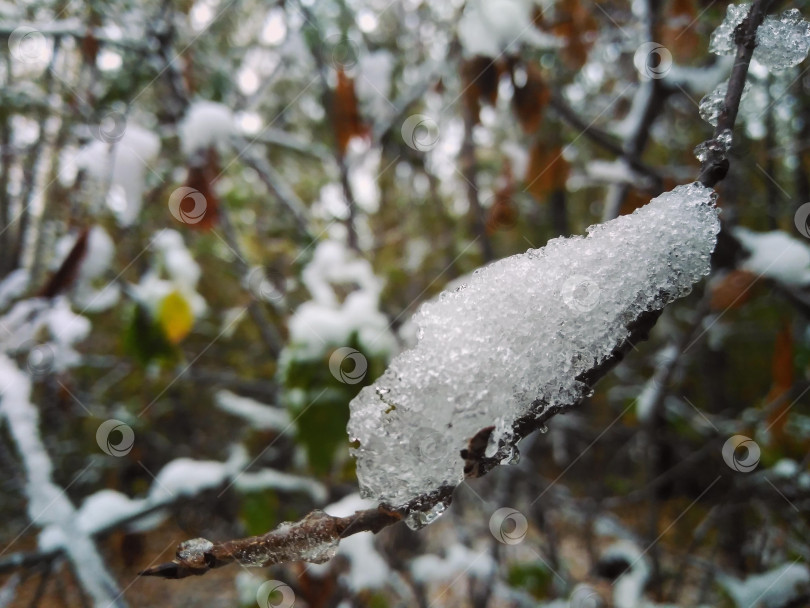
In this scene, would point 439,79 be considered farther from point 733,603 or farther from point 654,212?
point 733,603

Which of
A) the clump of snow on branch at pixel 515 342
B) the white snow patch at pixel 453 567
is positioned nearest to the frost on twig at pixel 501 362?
the clump of snow on branch at pixel 515 342

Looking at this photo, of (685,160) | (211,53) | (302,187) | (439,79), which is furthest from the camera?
(302,187)

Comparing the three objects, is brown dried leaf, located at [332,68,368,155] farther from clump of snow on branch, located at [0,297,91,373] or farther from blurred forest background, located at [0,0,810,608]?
clump of snow on branch, located at [0,297,91,373]

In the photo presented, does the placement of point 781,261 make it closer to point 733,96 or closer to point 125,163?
point 733,96

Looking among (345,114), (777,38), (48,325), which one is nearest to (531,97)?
(345,114)

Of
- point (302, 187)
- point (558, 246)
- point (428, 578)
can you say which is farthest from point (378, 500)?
point (302, 187)

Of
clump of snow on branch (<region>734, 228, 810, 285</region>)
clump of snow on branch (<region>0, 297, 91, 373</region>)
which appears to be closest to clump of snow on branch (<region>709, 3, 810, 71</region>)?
clump of snow on branch (<region>734, 228, 810, 285</region>)

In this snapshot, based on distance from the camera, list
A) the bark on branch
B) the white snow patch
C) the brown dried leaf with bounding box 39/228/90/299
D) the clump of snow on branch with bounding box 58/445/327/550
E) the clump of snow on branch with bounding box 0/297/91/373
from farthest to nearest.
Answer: the white snow patch → the clump of snow on branch with bounding box 0/297/91/373 → the brown dried leaf with bounding box 39/228/90/299 → the clump of snow on branch with bounding box 58/445/327/550 → the bark on branch
